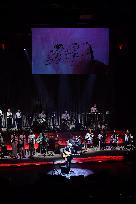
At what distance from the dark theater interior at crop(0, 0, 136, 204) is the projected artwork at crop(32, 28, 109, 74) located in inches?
2.0

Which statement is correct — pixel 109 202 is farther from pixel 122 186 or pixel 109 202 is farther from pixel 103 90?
pixel 103 90

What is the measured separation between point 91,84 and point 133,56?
289 cm

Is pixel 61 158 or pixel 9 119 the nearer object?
pixel 61 158

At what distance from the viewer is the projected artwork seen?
1858 centimetres

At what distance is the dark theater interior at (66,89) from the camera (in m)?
15.0

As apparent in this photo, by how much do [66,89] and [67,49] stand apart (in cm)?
296

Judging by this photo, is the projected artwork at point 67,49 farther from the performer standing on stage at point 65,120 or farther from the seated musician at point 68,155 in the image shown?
the seated musician at point 68,155

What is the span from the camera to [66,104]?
815 inches

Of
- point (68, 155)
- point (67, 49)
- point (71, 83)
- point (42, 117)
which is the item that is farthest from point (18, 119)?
point (68, 155)

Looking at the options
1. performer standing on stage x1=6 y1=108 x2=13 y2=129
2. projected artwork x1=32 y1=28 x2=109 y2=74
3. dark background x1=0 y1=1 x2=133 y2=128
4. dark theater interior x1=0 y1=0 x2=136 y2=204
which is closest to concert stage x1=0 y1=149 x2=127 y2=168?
dark theater interior x1=0 y1=0 x2=136 y2=204

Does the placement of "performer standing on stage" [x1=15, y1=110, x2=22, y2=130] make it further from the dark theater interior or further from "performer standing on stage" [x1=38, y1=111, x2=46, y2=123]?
"performer standing on stage" [x1=38, y1=111, x2=46, y2=123]

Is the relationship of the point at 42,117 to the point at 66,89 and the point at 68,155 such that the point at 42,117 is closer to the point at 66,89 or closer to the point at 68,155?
the point at 66,89

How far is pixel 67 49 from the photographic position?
18.7m

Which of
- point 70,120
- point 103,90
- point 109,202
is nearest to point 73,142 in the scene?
point 70,120
